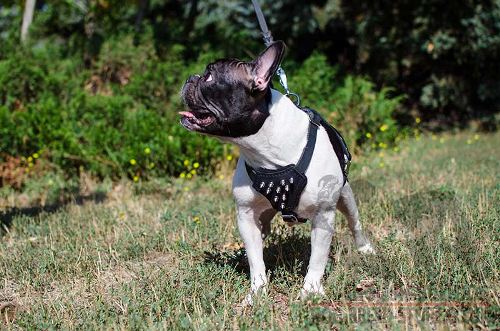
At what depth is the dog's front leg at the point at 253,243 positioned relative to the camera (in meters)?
3.59

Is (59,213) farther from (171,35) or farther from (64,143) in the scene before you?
(171,35)

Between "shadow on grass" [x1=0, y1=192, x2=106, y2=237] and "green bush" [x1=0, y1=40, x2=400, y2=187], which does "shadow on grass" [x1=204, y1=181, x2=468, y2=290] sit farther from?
"green bush" [x1=0, y1=40, x2=400, y2=187]

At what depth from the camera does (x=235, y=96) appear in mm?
3246

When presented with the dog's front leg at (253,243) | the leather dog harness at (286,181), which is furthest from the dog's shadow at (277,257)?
the leather dog harness at (286,181)

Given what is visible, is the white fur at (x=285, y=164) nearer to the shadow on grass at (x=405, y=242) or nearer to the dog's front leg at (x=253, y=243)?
the dog's front leg at (x=253, y=243)

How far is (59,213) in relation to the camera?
19.7ft

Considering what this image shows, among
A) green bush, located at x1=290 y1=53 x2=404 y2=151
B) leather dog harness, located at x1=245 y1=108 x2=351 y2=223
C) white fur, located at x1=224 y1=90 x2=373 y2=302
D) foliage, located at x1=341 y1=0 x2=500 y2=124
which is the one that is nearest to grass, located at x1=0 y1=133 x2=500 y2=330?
white fur, located at x1=224 y1=90 x2=373 y2=302

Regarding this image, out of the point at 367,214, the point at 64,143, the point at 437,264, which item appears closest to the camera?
the point at 437,264

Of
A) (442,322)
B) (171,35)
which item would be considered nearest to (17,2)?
(171,35)

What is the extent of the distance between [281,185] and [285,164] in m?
0.13

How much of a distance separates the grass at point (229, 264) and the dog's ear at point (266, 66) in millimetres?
1265

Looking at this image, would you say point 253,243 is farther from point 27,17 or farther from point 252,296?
point 27,17

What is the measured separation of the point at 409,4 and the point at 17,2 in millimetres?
8229

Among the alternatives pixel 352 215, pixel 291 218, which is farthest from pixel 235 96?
pixel 352 215
